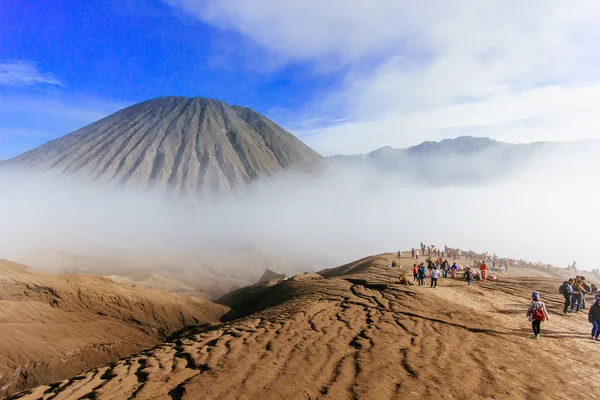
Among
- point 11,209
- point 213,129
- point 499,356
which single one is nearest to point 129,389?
point 499,356

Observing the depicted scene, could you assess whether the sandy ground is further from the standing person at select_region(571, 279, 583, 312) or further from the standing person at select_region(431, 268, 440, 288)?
the standing person at select_region(431, 268, 440, 288)

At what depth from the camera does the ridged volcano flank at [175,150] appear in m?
106

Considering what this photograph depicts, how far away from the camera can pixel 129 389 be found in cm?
643

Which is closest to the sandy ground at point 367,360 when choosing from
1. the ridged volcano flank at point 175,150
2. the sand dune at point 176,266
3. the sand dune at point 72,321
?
the sand dune at point 72,321

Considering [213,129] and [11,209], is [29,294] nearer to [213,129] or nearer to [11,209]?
[11,209]

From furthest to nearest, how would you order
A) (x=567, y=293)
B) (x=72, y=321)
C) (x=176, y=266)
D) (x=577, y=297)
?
(x=176, y=266)
(x=72, y=321)
(x=577, y=297)
(x=567, y=293)

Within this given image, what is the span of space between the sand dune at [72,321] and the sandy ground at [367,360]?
5.36m

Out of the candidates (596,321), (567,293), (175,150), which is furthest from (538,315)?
(175,150)

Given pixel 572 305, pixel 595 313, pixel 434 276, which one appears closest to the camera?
pixel 595 313

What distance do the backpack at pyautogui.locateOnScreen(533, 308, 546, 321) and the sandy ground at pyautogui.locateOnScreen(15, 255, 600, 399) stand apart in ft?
2.15

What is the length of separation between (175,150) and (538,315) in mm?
118999

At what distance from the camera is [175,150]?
376 ft

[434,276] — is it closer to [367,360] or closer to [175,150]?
[367,360]

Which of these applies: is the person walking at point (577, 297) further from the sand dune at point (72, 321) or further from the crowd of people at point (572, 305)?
the sand dune at point (72, 321)
